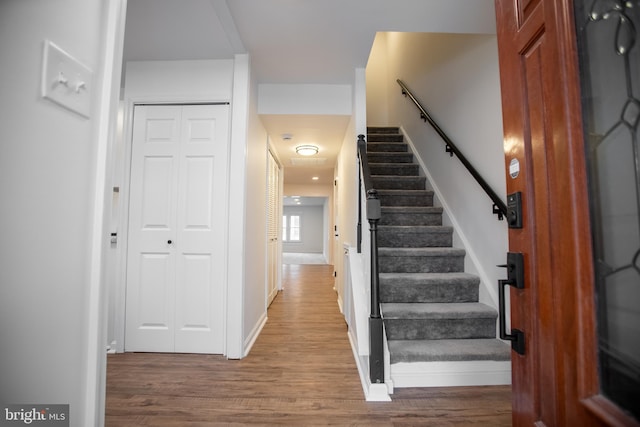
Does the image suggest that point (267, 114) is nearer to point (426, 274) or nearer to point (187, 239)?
point (187, 239)

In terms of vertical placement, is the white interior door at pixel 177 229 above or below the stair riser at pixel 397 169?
below

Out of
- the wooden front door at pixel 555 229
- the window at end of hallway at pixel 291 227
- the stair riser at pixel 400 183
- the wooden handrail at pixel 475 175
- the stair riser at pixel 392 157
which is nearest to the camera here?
the wooden front door at pixel 555 229

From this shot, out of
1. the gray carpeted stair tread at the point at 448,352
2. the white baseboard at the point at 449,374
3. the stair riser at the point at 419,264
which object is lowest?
the white baseboard at the point at 449,374

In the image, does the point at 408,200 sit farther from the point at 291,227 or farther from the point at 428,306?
the point at 291,227

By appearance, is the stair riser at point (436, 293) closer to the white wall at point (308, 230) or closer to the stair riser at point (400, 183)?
the stair riser at point (400, 183)

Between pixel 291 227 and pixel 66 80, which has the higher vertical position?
pixel 66 80

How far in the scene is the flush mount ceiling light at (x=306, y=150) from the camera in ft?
12.4

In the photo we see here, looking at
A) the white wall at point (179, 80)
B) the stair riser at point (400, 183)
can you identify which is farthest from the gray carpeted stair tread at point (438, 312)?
the white wall at point (179, 80)

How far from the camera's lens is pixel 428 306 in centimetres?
207

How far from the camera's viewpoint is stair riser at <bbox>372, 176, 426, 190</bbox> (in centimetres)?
324

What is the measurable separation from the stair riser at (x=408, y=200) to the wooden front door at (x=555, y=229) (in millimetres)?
2191

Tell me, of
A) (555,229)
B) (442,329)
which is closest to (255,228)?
(442,329)

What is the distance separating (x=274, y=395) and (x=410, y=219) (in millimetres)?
1977

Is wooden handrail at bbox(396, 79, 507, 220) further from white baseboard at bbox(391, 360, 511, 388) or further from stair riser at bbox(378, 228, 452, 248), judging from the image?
white baseboard at bbox(391, 360, 511, 388)
